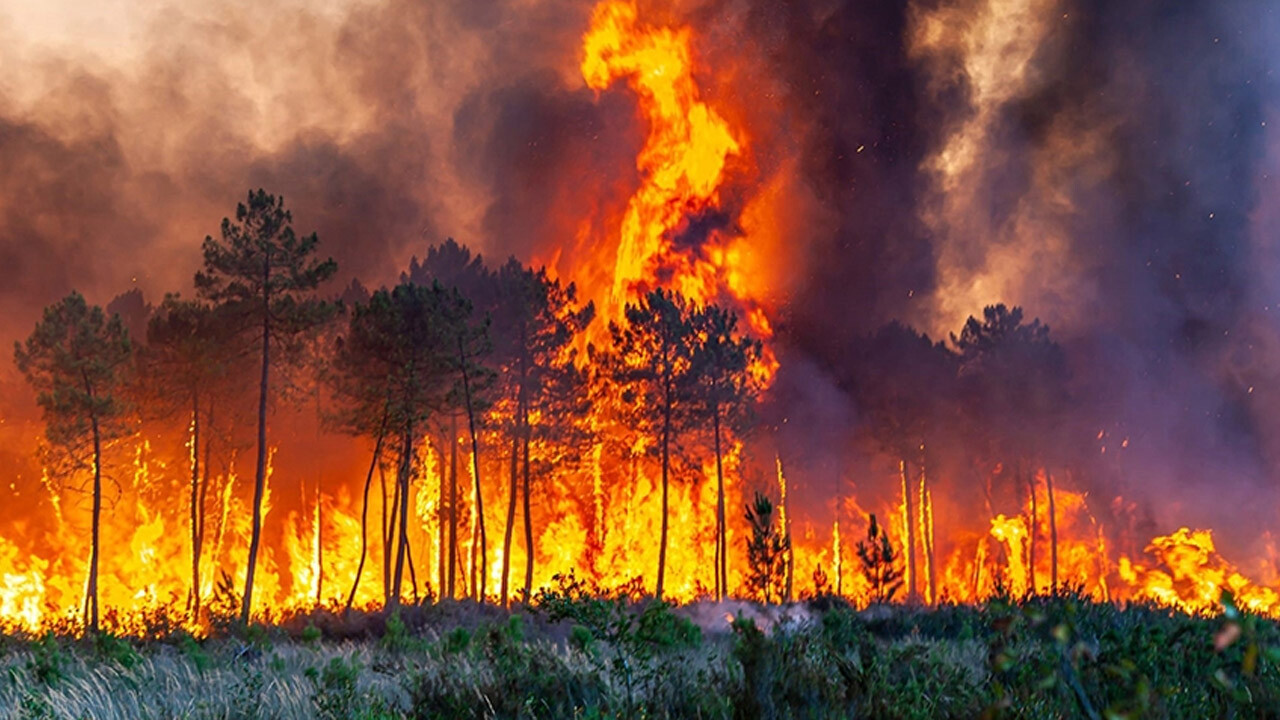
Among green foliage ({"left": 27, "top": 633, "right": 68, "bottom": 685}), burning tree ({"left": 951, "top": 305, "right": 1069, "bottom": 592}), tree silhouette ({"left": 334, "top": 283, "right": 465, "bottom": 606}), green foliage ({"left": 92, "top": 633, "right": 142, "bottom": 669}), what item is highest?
burning tree ({"left": 951, "top": 305, "right": 1069, "bottom": 592})

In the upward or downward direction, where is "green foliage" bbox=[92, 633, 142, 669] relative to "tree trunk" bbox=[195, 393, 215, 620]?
downward

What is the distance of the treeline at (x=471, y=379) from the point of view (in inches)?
1209

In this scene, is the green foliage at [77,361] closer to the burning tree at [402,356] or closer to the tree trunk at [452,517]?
the burning tree at [402,356]

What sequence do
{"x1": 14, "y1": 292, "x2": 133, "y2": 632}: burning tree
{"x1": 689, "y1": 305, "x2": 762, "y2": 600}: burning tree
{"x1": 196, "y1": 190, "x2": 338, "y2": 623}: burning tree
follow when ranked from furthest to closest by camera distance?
{"x1": 689, "y1": 305, "x2": 762, "y2": 600}: burning tree
{"x1": 14, "y1": 292, "x2": 133, "y2": 632}: burning tree
{"x1": 196, "y1": 190, "x2": 338, "y2": 623}: burning tree

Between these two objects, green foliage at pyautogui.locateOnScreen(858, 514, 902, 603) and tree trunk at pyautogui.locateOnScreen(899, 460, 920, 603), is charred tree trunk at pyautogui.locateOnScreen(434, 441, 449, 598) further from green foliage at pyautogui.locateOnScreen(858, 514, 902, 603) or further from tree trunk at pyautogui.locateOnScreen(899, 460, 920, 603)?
green foliage at pyautogui.locateOnScreen(858, 514, 902, 603)

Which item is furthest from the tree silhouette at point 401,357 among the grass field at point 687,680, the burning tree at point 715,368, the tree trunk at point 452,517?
the grass field at point 687,680

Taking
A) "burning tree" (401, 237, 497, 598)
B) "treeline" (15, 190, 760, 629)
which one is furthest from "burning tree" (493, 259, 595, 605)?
"burning tree" (401, 237, 497, 598)

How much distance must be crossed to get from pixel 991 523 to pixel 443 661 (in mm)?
54679

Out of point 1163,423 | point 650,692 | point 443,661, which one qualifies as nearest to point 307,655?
point 443,661

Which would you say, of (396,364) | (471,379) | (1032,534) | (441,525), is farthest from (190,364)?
(1032,534)

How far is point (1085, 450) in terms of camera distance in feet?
195

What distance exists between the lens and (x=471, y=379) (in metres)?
33.4

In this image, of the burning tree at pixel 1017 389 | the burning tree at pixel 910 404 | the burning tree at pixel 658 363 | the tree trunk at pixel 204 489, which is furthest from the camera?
the burning tree at pixel 1017 389

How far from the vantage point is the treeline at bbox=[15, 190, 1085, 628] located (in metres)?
30.7
